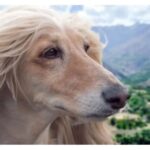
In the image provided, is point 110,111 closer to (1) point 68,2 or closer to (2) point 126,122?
(2) point 126,122

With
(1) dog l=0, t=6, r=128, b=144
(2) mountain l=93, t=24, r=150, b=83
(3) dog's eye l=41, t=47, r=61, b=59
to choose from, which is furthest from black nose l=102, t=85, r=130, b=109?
(2) mountain l=93, t=24, r=150, b=83

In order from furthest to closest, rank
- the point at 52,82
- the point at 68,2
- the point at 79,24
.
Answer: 1. the point at 68,2
2. the point at 79,24
3. the point at 52,82

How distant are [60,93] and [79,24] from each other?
0.20 metres

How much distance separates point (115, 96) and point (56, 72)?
0.14m

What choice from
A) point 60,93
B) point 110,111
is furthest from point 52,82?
point 110,111

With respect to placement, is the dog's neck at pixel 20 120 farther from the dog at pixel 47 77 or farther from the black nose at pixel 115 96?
the black nose at pixel 115 96

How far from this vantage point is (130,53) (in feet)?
3.95

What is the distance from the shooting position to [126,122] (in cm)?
119

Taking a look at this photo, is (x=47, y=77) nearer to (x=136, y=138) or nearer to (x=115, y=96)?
(x=115, y=96)

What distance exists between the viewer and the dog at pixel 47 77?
94 centimetres

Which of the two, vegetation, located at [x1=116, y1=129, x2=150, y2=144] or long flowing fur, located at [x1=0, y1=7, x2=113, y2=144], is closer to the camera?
long flowing fur, located at [x1=0, y1=7, x2=113, y2=144]

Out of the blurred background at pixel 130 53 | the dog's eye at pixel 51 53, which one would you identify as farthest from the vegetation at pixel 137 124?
the dog's eye at pixel 51 53

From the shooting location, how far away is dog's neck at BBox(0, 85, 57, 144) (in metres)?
1.00

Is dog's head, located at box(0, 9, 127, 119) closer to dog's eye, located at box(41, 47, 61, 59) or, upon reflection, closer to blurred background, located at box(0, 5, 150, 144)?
dog's eye, located at box(41, 47, 61, 59)
